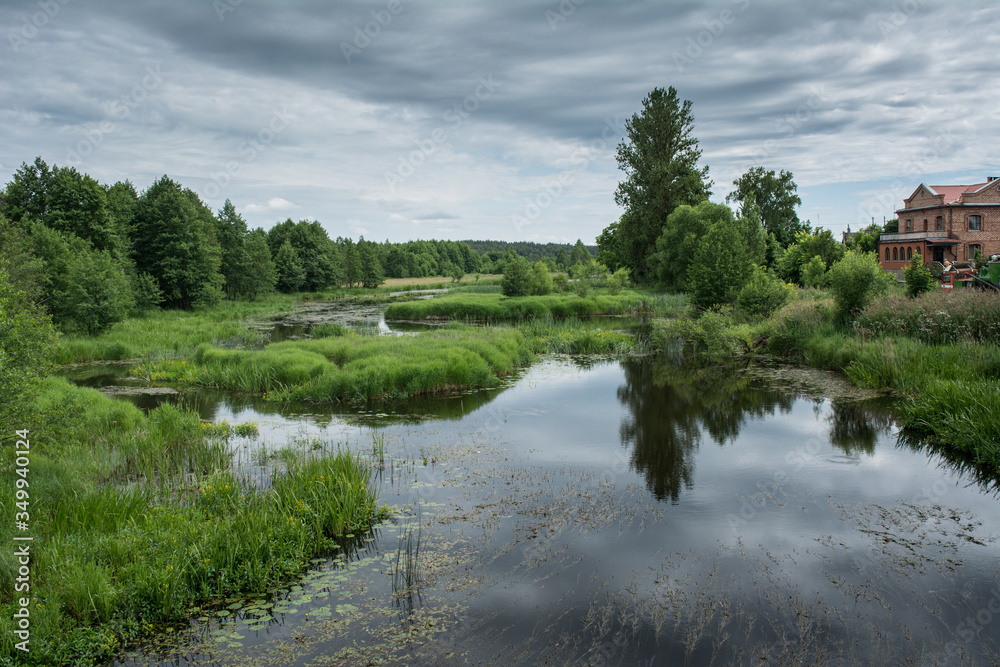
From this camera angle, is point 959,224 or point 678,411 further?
point 959,224

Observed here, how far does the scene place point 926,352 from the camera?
14367 mm

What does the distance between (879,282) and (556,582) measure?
63.3 feet

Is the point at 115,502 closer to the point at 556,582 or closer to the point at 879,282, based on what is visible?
the point at 556,582

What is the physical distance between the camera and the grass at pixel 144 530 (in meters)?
5.38

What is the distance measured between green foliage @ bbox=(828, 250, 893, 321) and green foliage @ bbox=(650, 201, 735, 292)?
2154 cm

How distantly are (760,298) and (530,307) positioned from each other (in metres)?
15.6

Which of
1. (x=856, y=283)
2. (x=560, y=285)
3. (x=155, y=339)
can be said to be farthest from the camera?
(x=560, y=285)

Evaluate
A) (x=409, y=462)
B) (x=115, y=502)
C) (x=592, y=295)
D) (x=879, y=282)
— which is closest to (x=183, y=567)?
(x=115, y=502)

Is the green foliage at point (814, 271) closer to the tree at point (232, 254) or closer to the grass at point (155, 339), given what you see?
the grass at point (155, 339)

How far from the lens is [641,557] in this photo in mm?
6965

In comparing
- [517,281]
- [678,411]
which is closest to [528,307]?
[517,281]

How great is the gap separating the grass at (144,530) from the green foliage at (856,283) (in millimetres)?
17975

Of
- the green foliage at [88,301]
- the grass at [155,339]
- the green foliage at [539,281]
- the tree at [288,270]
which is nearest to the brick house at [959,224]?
the green foliage at [539,281]

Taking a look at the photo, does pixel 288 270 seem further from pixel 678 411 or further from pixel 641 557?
pixel 641 557
